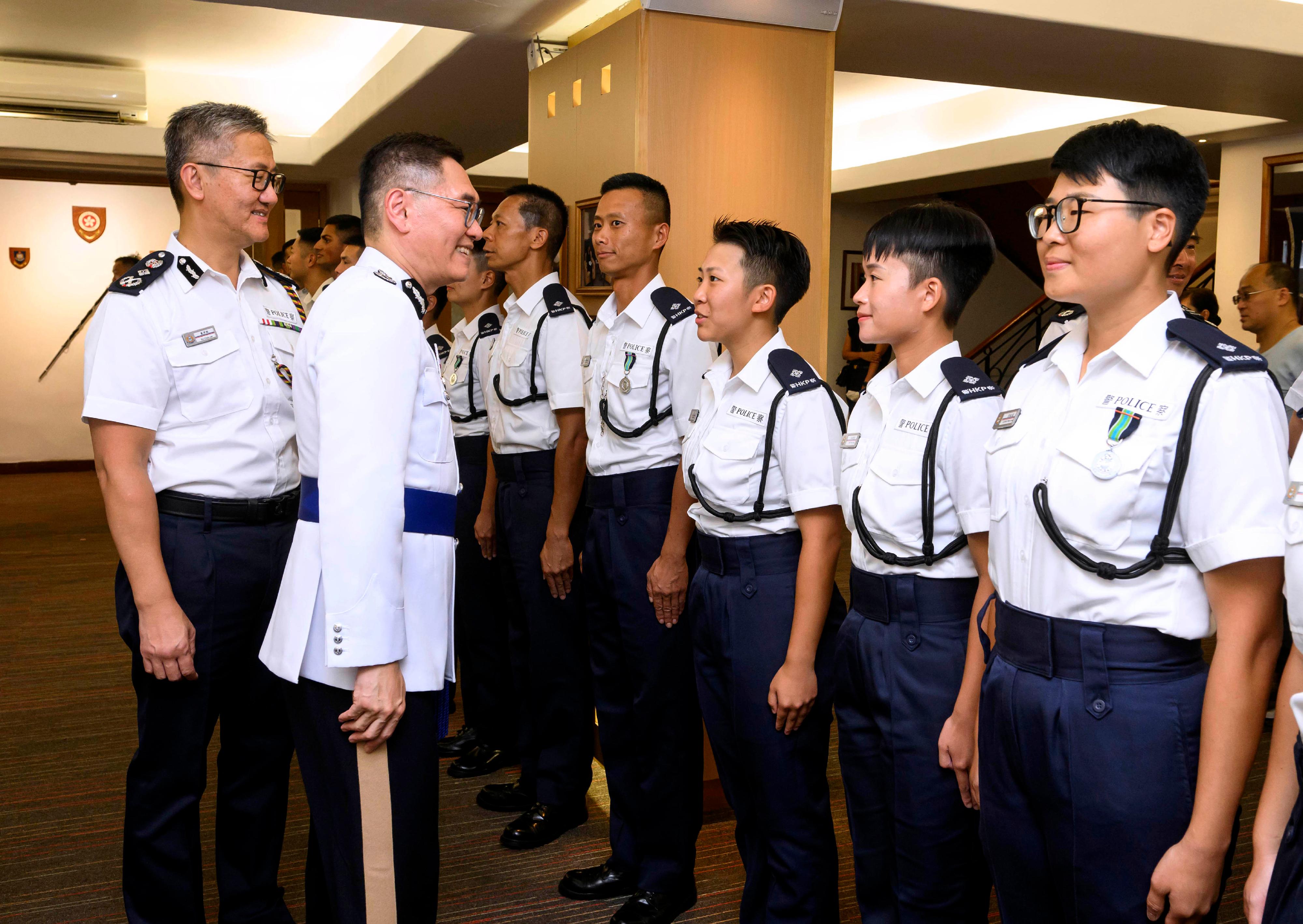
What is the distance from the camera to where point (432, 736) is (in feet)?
6.04

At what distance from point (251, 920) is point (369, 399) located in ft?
4.84

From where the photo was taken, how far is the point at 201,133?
7.50 feet

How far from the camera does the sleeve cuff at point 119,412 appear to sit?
6.96 ft

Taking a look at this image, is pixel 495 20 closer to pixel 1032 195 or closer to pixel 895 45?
pixel 895 45

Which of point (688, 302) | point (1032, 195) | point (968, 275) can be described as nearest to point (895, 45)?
point (688, 302)

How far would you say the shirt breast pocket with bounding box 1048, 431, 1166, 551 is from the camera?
1.41 m

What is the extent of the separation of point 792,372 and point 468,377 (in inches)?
74.6

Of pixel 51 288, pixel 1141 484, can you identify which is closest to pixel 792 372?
pixel 1141 484

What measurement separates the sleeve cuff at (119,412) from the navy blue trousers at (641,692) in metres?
1.16

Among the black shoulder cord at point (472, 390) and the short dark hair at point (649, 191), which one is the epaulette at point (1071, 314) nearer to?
the short dark hair at point (649, 191)

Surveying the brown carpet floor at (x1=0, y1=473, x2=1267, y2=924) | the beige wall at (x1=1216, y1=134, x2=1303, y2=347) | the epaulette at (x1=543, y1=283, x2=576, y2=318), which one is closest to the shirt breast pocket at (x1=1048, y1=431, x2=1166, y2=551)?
the brown carpet floor at (x1=0, y1=473, x2=1267, y2=924)

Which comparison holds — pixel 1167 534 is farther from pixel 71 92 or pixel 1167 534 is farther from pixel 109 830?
pixel 71 92

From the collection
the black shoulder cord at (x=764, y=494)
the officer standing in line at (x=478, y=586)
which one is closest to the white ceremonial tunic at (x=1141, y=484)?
the black shoulder cord at (x=764, y=494)

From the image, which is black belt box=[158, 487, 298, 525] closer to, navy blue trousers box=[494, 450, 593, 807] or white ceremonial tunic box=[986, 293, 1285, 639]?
navy blue trousers box=[494, 450, 593, 807]
